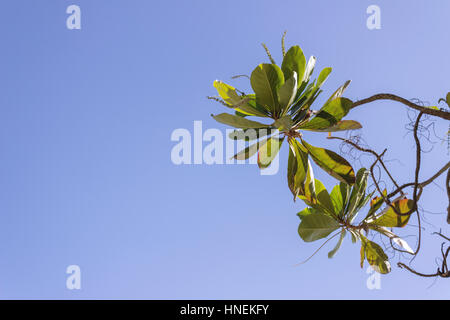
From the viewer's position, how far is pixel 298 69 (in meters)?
1.93

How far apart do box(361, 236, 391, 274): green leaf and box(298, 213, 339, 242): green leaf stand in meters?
0.28

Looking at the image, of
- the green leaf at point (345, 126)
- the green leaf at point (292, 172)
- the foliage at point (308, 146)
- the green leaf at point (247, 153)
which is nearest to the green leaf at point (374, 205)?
the foliage at point (308, 146)

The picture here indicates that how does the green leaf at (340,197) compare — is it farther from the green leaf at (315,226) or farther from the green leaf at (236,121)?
the green leaf at (236,121)

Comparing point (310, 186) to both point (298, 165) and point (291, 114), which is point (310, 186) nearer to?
point (298, 165)

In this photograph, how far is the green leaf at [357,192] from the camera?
6.88 ft

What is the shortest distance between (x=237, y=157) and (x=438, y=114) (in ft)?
3.34

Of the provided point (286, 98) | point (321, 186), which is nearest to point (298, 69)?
point (286, 98)

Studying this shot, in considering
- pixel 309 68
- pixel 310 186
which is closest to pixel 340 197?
pixel 310 186

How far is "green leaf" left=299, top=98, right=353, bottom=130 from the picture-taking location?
172 cm

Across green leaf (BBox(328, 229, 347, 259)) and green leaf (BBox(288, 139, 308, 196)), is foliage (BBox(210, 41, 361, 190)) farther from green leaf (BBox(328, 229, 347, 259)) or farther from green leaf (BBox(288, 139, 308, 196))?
green leaf (BBox(328, 229, 347, 259))

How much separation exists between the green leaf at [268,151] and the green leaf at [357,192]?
0.46m
